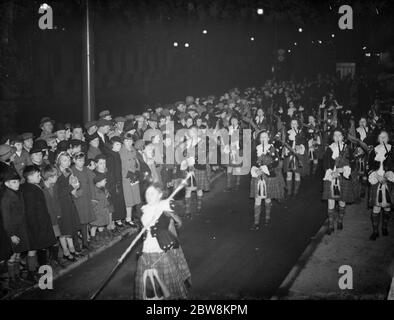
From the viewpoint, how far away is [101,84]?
2062cm

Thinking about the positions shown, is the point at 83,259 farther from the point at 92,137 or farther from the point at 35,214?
the point at 92,137

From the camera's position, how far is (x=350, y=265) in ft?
26.2

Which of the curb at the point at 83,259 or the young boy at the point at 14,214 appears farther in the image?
the curb at the point at 83,259

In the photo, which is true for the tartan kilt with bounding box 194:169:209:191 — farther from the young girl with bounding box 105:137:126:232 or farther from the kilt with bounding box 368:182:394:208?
the kilt with bounding box 368:182:394:208

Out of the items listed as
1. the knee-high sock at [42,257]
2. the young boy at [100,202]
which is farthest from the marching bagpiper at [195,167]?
the knee-high sock at [42,257]

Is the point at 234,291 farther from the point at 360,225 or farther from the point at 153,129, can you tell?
the point at 153,129

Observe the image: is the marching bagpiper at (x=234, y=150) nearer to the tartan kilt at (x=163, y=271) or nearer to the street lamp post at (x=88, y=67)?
the street lamp post at (x=88, y=67)

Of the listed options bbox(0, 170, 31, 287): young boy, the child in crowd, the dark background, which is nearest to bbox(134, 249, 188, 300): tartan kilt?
A: bbox(0, 170, 31, 287): young boy

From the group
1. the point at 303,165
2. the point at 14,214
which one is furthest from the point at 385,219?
the point at 14,214

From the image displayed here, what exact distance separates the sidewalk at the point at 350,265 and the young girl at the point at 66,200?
3619 mm

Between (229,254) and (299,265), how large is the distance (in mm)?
1298

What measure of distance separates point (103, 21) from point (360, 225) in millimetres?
14459

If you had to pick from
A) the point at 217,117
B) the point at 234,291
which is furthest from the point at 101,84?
the point at 234,291

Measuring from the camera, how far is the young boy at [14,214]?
271 inches
